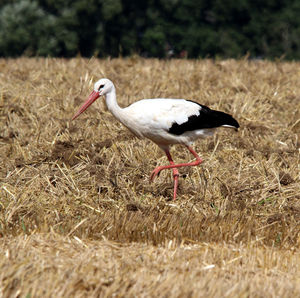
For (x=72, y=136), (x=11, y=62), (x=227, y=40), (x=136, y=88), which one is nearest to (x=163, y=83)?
(x=136, y=88)

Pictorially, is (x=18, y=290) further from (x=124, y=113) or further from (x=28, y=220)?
(x=124, y=113)

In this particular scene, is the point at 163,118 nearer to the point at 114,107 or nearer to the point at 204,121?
the point at 114,107

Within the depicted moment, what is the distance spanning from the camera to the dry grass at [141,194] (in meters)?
4.31

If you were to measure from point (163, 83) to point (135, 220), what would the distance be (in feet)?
19.3

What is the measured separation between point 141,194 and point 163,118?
2.84ft

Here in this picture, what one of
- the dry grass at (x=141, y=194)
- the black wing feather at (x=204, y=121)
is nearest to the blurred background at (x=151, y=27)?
the dry grass at (x=141, y=194)

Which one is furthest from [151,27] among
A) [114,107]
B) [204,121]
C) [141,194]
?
[141,194]

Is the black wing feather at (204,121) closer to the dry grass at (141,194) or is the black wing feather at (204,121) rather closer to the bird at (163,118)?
the bird at (163,118)

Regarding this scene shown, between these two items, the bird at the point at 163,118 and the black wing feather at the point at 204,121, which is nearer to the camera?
the bird at the point at 163,118

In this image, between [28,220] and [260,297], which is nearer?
[260,297]

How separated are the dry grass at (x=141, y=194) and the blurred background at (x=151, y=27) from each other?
1682 centimetres

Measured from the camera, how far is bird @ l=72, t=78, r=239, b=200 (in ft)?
21.8

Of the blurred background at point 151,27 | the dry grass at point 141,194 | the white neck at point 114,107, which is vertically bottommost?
the blurred background at point 151,27

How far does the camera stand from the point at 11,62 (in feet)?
46.2
